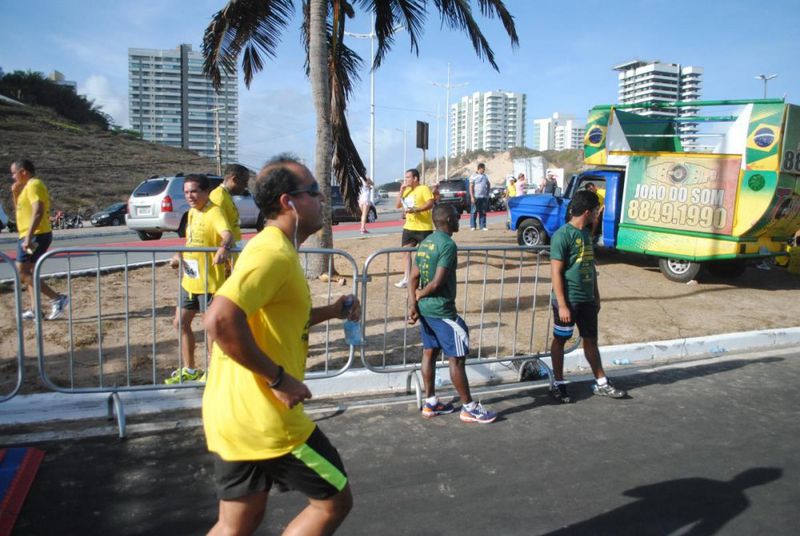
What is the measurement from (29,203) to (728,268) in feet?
37.3

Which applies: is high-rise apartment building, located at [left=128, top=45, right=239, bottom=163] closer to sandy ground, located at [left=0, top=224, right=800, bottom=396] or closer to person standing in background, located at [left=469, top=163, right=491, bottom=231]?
person standing in background, located at [left=469, top=163, right=491, bottom=231]

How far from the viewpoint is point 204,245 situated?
528 cm

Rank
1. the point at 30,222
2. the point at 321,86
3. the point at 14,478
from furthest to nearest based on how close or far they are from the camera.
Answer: the point at 321,86, the point at 30,222, the point at 14,478

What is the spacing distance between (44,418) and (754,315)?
913cm

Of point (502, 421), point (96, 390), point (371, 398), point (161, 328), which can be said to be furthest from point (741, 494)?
point (161, 328)

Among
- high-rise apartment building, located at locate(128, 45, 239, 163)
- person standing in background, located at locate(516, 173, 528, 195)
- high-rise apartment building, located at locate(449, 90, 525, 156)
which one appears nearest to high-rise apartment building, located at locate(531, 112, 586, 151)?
high-rise apartment building, located at locate(449, 90, 525, 156)

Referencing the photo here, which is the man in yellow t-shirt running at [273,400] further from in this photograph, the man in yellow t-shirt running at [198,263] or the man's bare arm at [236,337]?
the man in yellow t-shirt running at [198,263]

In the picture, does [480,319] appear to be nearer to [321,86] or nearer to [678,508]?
[321,86]

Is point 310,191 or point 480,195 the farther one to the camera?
point 480,195

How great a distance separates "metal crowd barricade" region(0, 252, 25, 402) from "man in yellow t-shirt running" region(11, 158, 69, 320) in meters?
0.85

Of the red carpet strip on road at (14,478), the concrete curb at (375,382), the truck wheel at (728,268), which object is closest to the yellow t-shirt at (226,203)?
the concrete curb at (375,382)

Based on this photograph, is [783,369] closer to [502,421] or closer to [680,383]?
[680,383]

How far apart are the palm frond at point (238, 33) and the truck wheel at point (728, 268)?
9015 millimetres

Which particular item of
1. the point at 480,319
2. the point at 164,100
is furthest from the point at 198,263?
the point at 164,100
